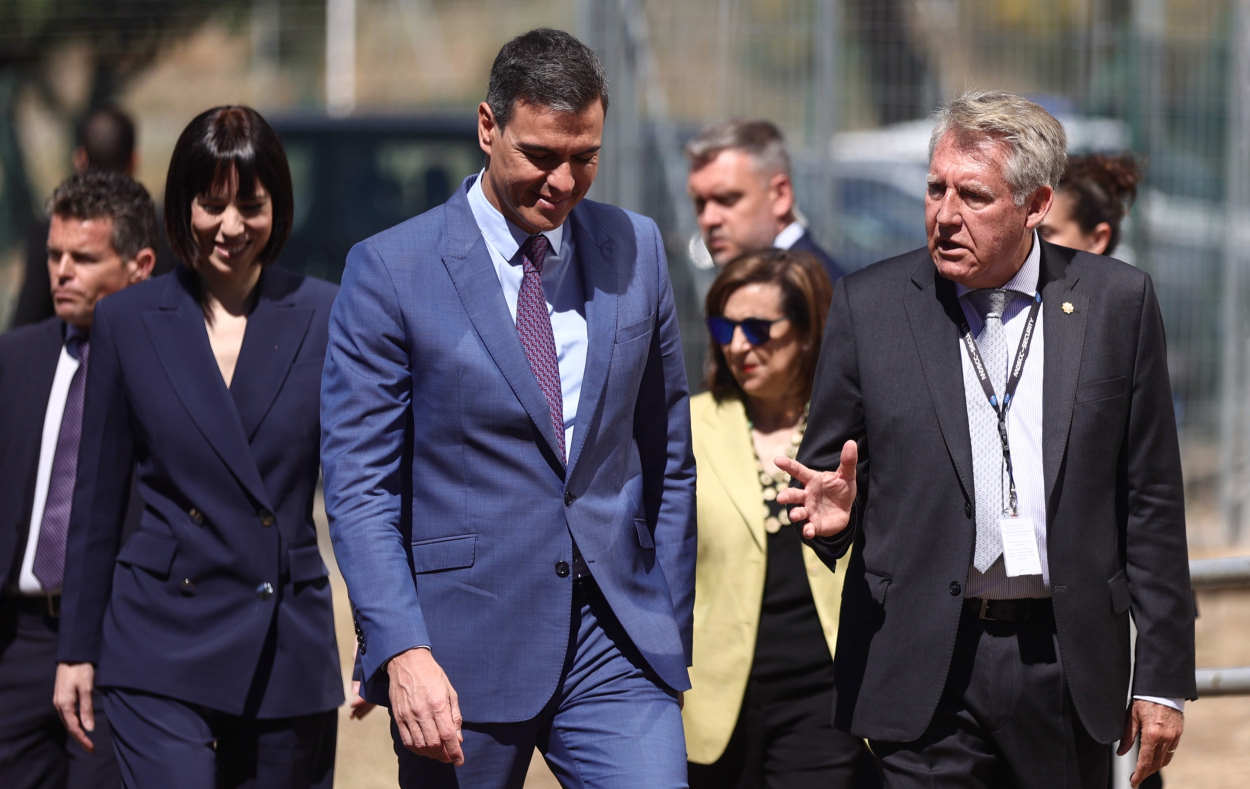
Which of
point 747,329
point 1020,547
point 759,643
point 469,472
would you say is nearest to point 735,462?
point 747,329

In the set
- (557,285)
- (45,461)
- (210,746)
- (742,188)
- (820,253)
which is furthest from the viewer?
(742,188)

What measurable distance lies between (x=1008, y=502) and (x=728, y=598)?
97 centimetres

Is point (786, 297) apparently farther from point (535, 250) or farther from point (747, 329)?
point (535, 250)

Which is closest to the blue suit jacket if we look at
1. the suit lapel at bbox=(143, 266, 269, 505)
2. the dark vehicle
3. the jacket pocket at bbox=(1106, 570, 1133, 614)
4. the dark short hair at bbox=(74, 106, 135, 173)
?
the suit lapel at bbox=(143, 266, 269, 505)

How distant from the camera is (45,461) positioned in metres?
4.59

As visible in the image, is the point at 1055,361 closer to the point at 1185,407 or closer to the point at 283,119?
the point at 1185,407

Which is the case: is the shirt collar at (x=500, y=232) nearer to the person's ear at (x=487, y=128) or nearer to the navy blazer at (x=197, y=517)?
the person's ear at (x=487, y=128)

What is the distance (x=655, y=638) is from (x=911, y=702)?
21.6 inches

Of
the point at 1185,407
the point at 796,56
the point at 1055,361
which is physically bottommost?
the point at 1185,407

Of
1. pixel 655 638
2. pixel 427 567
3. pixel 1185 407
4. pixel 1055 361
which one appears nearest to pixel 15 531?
pixel 427 567

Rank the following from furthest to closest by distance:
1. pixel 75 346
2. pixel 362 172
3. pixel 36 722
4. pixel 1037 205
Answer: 1. pixel 362 172
2. pixel 75 346
3. pixel 36 722
4. pixel 1037 205

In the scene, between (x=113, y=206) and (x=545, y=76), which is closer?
(x=545, y=76)

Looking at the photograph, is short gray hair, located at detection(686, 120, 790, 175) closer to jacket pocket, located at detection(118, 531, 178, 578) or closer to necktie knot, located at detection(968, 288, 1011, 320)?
necktie knot, located at detection(968, 288, 1011, 320)

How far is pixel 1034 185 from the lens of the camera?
149 inches
